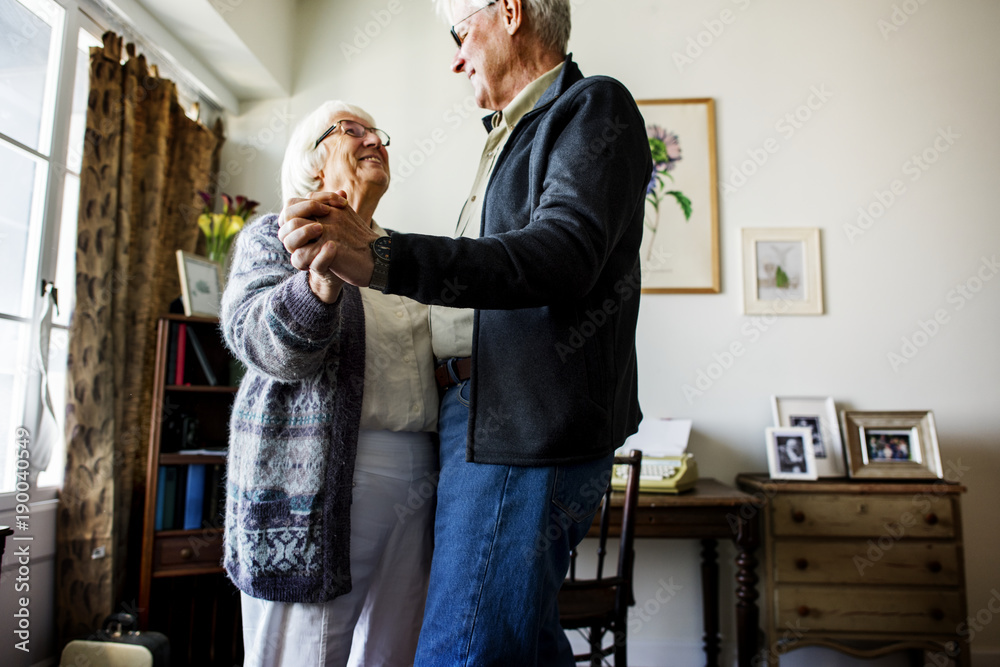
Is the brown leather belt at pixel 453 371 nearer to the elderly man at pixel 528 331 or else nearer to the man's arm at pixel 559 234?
the elderly man at pixel 528 331

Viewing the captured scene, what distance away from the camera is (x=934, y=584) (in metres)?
2.26

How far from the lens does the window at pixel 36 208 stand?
189 cm

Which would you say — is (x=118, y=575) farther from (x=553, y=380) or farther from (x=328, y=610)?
(x=553, y=380)

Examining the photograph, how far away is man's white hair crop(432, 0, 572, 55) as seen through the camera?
1013 mm

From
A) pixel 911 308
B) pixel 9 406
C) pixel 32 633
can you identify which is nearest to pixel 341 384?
pixel 9 406

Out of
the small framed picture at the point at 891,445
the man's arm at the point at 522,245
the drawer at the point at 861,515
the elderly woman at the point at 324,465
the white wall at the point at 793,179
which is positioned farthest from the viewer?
the white wall at the point at 793,179

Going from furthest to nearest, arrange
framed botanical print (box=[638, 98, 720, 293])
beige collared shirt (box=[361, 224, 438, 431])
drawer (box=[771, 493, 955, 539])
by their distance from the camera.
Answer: framed botanical print (box=[638, 98, 720, 293])
drawer (box=[771, 493, 955, 539])
beige collared shirt (box=[361, 224, 438, 431])

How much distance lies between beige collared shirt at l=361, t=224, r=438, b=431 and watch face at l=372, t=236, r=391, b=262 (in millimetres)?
399

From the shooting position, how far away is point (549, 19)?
102 centimetres

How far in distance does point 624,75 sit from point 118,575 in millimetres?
2897

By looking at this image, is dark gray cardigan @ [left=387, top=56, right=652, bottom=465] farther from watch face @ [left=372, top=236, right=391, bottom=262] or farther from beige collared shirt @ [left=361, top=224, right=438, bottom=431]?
beige collared shirt @ [left=361, top=224, right=438, bottom=431]

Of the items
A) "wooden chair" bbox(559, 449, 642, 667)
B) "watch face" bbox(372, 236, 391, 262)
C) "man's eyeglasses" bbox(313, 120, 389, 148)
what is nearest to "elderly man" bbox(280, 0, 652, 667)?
"watch face" bbox(372, 236, 391, 262)

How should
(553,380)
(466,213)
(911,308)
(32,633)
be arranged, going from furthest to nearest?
(911,308)
(32,633)
(466,213)
(553,380)

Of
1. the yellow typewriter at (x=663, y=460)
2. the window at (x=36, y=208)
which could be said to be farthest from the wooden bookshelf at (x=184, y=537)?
the yellow typewriter at (x=663, y=460)
